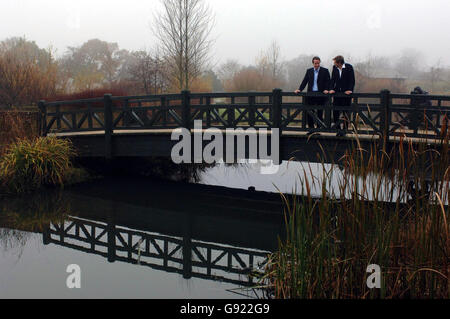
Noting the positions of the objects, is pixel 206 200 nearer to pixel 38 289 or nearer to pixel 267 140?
pixel 267 140

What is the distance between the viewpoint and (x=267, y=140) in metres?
11.4

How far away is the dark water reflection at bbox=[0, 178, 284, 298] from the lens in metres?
6.43

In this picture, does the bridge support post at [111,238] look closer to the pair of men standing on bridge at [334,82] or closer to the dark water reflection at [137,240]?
the dark water reflection at [137,240]

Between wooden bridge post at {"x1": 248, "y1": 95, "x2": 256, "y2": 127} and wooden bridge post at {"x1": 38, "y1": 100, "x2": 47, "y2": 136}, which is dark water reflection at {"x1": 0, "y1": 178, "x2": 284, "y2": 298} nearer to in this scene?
wooden bridge post at {"x1": 248, "y1": 95, "x2": 256, "y2": 127}

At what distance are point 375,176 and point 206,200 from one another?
732cm

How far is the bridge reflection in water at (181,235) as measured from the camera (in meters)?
7.32

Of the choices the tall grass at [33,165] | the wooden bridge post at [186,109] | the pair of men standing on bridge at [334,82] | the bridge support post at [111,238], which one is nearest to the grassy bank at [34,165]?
the tall grass at [33,165]

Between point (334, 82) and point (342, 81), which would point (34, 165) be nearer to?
point (334, 82)

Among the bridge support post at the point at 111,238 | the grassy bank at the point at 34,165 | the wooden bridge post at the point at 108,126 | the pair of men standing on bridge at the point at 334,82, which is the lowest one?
the bridge support post at the point at 111,238

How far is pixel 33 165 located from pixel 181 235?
15.3ft

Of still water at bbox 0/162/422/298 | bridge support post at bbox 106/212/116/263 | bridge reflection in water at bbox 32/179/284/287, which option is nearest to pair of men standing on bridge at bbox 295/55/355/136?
still water at bbox 0/162/422/298

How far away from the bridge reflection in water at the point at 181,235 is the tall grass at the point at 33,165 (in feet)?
2.34
